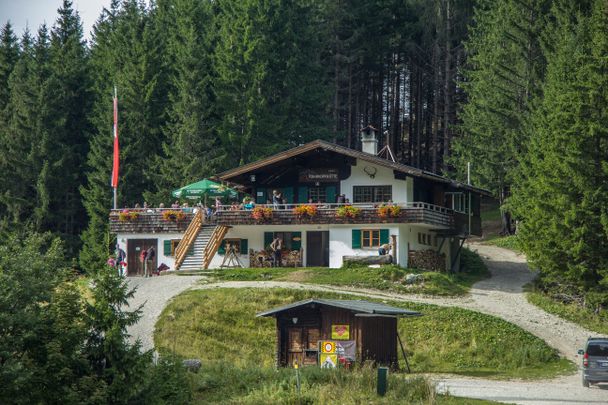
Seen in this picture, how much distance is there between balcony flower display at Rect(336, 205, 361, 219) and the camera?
199ft

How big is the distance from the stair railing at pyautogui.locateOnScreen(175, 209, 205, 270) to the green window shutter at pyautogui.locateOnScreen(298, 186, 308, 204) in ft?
17.5

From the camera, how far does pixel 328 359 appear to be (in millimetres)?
38688

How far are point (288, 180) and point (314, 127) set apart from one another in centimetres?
1851

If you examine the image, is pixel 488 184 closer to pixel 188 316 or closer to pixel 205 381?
pixel 188 316

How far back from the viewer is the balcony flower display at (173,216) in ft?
212

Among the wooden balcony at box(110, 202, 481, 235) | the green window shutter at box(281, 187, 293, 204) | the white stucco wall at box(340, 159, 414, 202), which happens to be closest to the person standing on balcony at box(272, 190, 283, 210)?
the wooden balcony at box(110, 202, 481, 235)

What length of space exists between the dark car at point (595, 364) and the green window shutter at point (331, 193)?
82.9ft

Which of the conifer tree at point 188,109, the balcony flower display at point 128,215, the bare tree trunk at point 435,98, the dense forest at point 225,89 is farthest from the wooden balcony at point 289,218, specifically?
the bare tree trunk at point 435,98

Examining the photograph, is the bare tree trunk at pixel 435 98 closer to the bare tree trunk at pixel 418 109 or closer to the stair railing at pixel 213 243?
the bare tree trunk at pixel 418 109

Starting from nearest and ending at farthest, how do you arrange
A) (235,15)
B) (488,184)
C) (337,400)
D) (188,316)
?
(337,400), (188,316), (488,184), (235,15)

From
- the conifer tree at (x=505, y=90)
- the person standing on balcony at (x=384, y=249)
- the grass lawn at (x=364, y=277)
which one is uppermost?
the conifer tree at (x=505, y=90)

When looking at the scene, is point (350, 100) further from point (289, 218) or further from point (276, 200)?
point (289, 218)

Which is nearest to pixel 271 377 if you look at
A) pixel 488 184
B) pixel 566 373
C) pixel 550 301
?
pixel 566 373

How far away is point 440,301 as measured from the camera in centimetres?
5409
